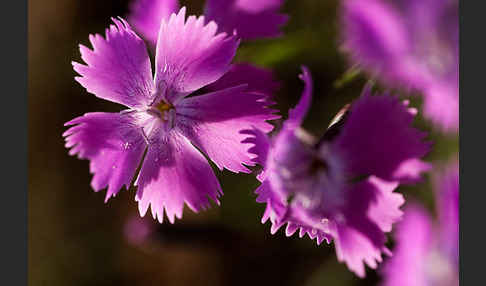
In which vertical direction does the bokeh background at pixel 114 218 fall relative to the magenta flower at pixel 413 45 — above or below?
below

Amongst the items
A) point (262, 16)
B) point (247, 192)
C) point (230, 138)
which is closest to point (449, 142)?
point (247, 192)

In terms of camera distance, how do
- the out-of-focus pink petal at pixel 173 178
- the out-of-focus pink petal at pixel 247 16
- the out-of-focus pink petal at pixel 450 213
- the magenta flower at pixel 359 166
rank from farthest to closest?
the out-of-focus pink petal at pixel 450 213
the out-of-focus pink petal at pixel 247 16
the out-of-focus pink petal at pixel 173 178
the magenta flower at pixel 359 166


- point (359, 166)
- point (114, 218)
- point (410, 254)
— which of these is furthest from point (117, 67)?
point (114, 218)

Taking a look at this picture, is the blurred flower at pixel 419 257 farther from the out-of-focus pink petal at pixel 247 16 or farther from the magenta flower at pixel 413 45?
the out-of-focus pink petal at pixel 247 16

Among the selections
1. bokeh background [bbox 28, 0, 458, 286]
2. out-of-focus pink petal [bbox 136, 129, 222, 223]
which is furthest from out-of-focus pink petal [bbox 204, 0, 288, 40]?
bokeh background [bbox 28, 0, 458, 286]

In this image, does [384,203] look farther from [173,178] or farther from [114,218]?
[114,218]

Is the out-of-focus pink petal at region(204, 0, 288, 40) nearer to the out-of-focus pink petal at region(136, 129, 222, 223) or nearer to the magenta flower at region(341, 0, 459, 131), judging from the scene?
the out-of-focus pink petal at region(136, 129, 222, 223)

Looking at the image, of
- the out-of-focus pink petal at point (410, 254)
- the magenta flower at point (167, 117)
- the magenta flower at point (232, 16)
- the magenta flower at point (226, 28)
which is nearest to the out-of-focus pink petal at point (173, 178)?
the magenta flower at point (167, 117)

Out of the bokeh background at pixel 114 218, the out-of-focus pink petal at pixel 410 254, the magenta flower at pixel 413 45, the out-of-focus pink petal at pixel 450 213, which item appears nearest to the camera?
the out-of-focus pink petal at pixel 450 213
